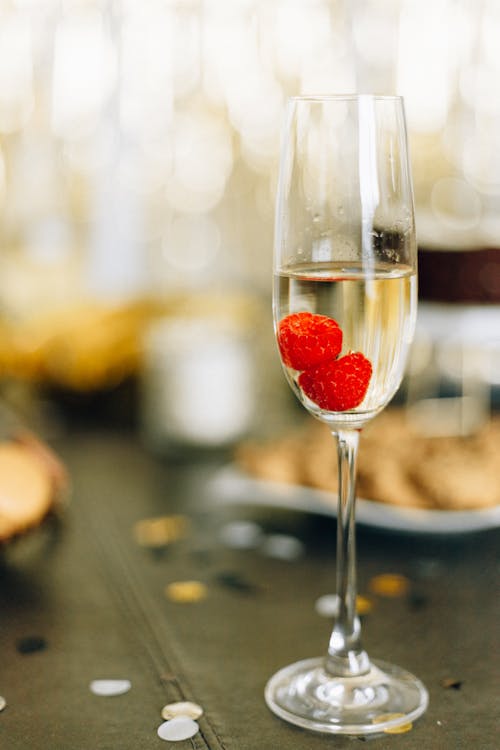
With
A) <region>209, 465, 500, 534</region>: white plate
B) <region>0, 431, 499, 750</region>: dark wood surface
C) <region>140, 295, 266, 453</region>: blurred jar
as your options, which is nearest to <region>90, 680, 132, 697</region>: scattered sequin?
<region>0, 431, 499, 750</region>: dark wood surface

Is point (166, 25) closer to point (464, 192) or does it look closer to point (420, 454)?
point (464, 192)

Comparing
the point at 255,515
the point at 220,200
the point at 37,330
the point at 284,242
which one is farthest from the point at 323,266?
the point at 220,200

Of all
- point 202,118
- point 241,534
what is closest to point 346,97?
point 241,534

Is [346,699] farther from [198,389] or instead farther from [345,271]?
[198,389]

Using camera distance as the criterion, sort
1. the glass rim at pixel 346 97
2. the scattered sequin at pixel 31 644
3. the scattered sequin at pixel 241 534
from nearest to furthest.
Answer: the glass rim at pixel 346 97 < the scattered sequin at pixel 31 644 < the scattered sequin at pixel 241 534

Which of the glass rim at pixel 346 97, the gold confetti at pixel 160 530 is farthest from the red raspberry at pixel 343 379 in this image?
the gold confetti at pixel 160 530

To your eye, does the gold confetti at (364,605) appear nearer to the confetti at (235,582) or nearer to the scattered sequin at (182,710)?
the confetti at (235,582)
